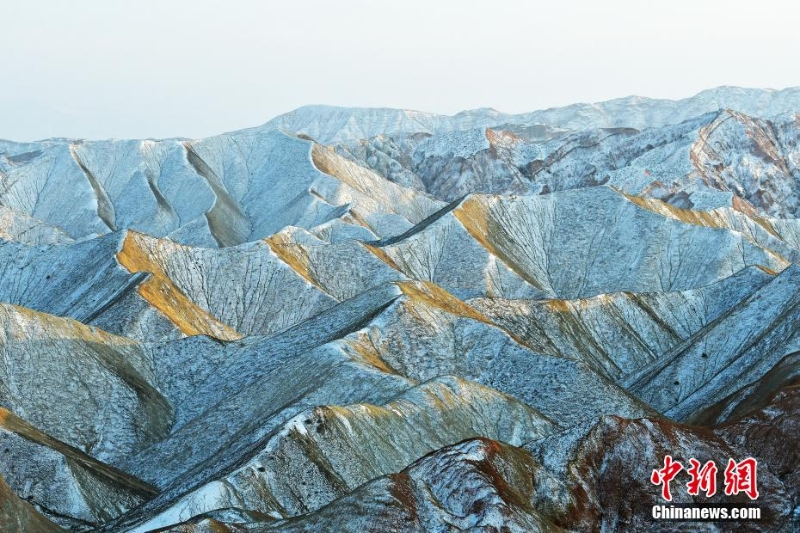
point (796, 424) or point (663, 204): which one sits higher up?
point (663, 204)

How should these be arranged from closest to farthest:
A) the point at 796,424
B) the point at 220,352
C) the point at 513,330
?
1. the point at 796,424
2. the point at 220,352
3. the point at 513,330

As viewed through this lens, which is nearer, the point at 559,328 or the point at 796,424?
the point at 796,424

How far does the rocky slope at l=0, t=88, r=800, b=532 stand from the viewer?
161 feet

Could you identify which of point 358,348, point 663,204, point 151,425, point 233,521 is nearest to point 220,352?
point 151,425

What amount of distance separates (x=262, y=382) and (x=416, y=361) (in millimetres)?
11105

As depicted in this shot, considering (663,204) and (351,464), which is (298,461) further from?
(663,204)

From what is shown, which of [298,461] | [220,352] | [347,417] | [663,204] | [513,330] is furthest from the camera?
[663,204]

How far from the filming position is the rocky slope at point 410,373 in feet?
161

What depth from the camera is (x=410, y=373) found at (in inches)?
3287

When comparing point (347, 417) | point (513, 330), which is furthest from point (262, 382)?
point (513, 330)

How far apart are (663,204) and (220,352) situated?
263ft

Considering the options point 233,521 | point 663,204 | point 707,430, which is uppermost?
point 663,204

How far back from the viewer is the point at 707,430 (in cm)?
5297

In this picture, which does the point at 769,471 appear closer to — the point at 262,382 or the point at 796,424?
the point at 796,424
